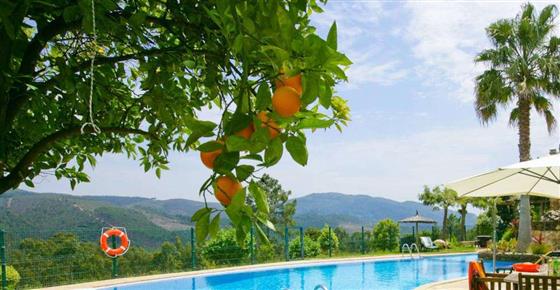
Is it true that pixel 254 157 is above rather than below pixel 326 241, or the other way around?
above

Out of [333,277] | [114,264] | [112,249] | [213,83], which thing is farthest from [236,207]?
[333,277]

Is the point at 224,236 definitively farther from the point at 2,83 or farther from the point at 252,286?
the point at 2,83

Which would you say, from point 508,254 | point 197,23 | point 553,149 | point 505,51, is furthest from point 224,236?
point 197,23

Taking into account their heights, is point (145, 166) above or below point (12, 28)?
below

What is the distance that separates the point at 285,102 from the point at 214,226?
0.22m

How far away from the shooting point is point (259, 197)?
2.37 ft

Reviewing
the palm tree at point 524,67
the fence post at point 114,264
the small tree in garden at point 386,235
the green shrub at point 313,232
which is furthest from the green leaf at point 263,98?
the small tree in garden at point 386,235

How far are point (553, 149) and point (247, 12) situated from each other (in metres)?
23.4

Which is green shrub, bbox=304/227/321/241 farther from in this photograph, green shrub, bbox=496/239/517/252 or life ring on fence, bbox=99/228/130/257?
life ring on fence, bbox=99/228/130/257

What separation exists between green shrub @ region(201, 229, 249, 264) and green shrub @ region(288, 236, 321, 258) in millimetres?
2504

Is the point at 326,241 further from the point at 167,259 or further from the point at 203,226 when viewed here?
the point at 203,226

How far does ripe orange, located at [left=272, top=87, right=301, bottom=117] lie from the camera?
69 centimetres

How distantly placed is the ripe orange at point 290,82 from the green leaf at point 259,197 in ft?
0.48

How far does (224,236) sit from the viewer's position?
16.4m
